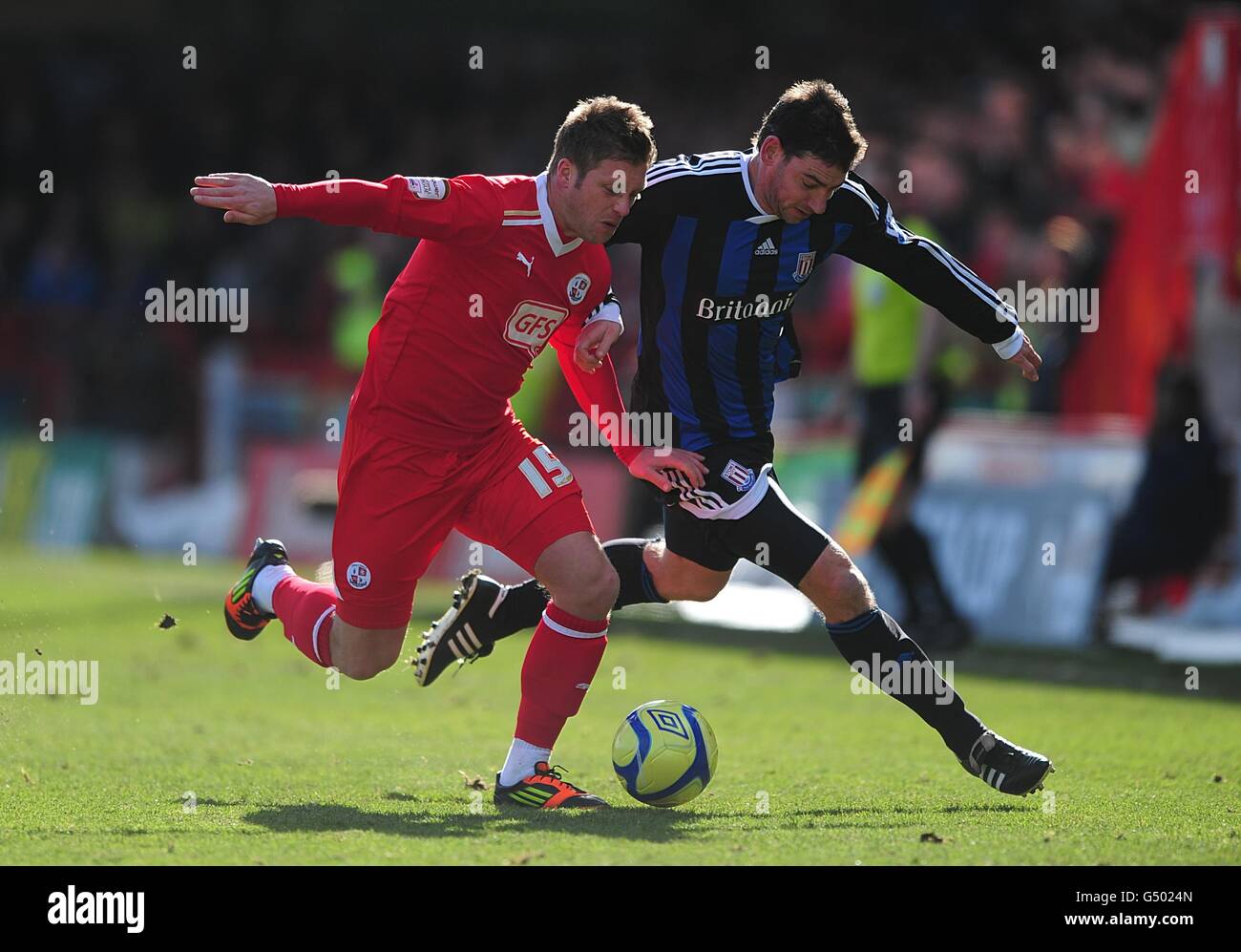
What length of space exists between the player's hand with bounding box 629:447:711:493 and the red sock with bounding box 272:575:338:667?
1.17 m

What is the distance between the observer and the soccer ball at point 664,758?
19.1 ft

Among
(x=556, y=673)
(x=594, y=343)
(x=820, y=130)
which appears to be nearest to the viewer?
(x=820, y=130)

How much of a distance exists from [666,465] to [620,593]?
2.37 ft

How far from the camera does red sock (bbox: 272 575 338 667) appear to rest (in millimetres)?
6285

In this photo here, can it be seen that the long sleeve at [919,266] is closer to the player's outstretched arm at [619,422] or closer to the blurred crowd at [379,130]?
the player's outstretched arm at [619,422]

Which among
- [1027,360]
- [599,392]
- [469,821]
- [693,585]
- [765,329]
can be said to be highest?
[765,329]

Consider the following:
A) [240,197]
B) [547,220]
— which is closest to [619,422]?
[547,220]

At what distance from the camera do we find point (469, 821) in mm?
5480

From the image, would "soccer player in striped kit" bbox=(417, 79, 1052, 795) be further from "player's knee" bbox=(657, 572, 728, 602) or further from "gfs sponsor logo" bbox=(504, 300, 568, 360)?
"gfs sponsor logo" bbox=(504, 300, 568, 360)

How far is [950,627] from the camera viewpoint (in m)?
10.5

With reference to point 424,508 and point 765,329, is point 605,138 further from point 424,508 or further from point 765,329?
point 424,508
